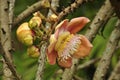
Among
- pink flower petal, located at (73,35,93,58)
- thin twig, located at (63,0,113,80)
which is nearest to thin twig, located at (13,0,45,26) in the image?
thin twig, located at (63,0,113,80)

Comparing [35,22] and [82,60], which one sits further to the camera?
[82,60]

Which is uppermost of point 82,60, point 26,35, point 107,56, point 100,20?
point 26,35

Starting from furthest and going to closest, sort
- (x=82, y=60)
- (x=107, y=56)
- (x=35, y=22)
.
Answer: (x=82, y=60) < (x=107, y=56) < (x=35, y=22)

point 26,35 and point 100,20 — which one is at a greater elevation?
point 26,35

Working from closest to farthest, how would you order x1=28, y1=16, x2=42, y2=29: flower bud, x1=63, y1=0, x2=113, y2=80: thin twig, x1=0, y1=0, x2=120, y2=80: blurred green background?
x1=28, y1=16, x2=42, y2=29: flower bud < x1=63, y1=0, x2=113, y2=80: thin twig < x1=0, y1=0, x2=120, y2=80: blurred green background

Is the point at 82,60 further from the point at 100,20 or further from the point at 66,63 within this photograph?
the point at 66,63

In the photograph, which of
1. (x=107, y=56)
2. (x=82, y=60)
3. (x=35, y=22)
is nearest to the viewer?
(x=35, y=22)

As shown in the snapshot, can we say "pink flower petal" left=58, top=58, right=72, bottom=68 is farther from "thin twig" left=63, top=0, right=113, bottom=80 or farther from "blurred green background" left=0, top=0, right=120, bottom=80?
"blurred green background" left=0, top=0, right=120, bottom=80

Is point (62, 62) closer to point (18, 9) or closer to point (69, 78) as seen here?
point (69, 78)

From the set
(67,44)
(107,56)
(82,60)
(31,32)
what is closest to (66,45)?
(67,44)
